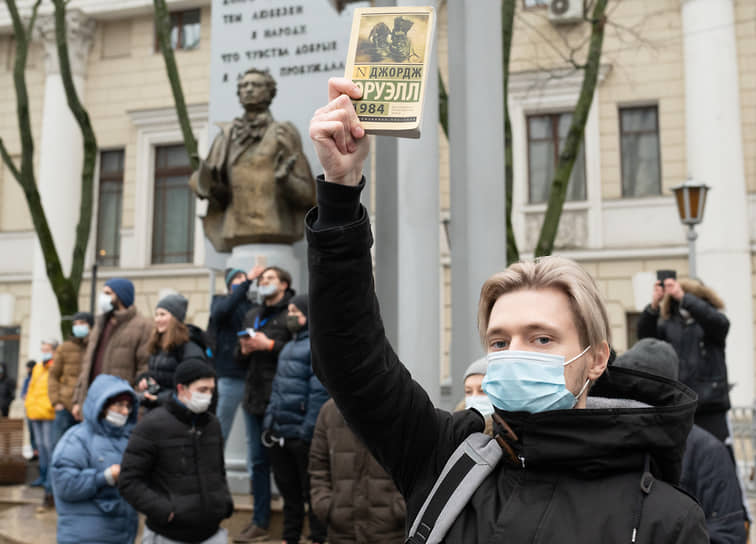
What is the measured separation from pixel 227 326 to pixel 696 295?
3.68m

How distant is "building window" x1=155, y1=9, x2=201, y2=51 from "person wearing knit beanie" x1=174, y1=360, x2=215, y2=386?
683 inches

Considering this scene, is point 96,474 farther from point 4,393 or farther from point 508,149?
point 4,393

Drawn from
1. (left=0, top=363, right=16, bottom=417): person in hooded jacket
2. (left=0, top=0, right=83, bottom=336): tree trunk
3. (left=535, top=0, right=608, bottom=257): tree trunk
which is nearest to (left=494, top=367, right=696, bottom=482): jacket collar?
(left=535, top=0, right=608, bottom=257): tree trunk

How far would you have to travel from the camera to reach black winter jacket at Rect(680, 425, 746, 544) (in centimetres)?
337

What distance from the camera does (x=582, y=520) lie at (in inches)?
60.5

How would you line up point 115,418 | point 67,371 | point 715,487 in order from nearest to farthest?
point 715,487 → point 115,418 → point 67,371

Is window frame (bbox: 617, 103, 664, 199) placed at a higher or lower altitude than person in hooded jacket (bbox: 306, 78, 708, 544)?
higher

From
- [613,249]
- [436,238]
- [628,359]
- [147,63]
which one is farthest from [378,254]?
[147,63]

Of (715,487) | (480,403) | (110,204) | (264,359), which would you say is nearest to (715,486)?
(715,487)

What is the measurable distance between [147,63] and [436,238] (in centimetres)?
1797

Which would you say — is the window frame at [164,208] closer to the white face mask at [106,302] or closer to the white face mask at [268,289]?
the white face mask at [106,302]

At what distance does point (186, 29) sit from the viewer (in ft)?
68.6

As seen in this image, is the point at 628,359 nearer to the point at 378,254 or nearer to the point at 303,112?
the point at 378,254

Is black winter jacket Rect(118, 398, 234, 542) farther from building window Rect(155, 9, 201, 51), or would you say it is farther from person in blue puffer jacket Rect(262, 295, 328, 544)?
building window Rect(155, 9, 201, 51)
